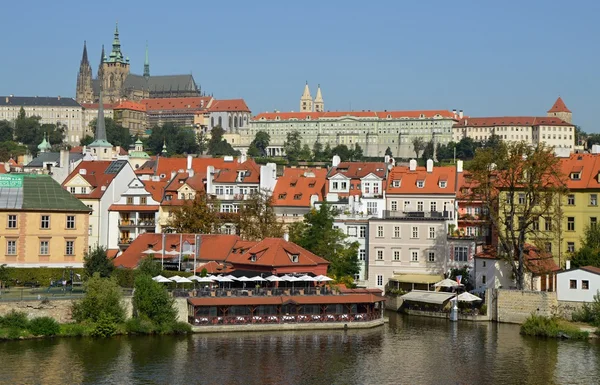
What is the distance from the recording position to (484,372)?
42375 millimetres

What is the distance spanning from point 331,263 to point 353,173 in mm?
17756

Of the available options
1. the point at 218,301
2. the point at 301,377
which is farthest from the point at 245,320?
the point at 301,377

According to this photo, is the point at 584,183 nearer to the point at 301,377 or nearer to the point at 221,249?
the point at 221,249

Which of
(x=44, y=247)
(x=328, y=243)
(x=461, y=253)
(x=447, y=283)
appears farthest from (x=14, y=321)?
(x=461, y=253)

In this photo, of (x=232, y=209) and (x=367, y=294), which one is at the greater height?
(x=232, y=209)

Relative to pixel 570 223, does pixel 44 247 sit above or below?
below

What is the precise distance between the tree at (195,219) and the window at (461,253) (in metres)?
15.7

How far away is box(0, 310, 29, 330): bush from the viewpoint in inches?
1849

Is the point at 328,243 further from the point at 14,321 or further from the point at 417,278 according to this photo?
the point at 14,321

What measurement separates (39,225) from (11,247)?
1.95m

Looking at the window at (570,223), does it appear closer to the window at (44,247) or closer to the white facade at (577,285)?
the white facade at (577,285)

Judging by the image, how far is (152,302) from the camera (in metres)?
48.8

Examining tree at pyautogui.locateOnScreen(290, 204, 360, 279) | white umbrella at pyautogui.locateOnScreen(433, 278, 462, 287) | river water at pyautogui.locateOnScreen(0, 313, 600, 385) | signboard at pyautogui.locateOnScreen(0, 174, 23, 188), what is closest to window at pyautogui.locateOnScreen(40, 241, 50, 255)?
signboard at pyautogui.locateOnScreen(0, 174, 23, 188)

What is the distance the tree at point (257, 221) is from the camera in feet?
212
